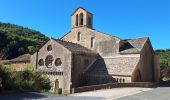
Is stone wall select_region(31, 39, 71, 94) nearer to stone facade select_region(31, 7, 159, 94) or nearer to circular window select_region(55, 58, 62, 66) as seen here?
stone facade select_region(31, 7, 159, 94)

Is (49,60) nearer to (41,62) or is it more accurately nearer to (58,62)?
(41,62)

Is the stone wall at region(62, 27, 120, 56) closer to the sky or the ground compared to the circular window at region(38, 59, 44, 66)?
closer to the sky

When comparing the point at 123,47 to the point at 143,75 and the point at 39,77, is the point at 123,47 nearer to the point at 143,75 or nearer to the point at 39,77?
the point at 143,75

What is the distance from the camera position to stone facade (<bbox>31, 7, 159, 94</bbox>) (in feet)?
125

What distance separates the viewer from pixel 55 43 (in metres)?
41.7

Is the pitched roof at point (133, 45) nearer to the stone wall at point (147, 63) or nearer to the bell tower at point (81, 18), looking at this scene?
the stone wall at point (147, 63)

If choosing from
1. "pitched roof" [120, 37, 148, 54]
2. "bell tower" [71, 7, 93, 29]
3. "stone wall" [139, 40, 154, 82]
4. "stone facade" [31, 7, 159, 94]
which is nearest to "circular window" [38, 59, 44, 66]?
"stone facade" [31, 7, 159, 94]

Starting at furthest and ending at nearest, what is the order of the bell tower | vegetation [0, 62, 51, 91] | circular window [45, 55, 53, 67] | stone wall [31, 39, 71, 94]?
the bell tower, circular window [45, 55, 53, 67], stone wall [31, 39, 71, 94], vegetation [0, 62, 51, 91]

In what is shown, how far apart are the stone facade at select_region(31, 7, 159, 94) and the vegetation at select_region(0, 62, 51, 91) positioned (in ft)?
23.8

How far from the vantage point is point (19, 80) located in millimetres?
24500

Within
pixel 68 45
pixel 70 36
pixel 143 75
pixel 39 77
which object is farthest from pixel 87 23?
pixel 39 77

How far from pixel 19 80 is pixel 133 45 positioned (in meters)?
22.7

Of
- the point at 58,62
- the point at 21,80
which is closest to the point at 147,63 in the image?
the point at 58,62

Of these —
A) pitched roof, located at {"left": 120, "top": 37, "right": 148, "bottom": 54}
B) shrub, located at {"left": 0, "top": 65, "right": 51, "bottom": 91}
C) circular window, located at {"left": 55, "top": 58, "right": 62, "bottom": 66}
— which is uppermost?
pitched roof, located at {"left": 120, "top": 37, "right": 148, "bottom": 54}
